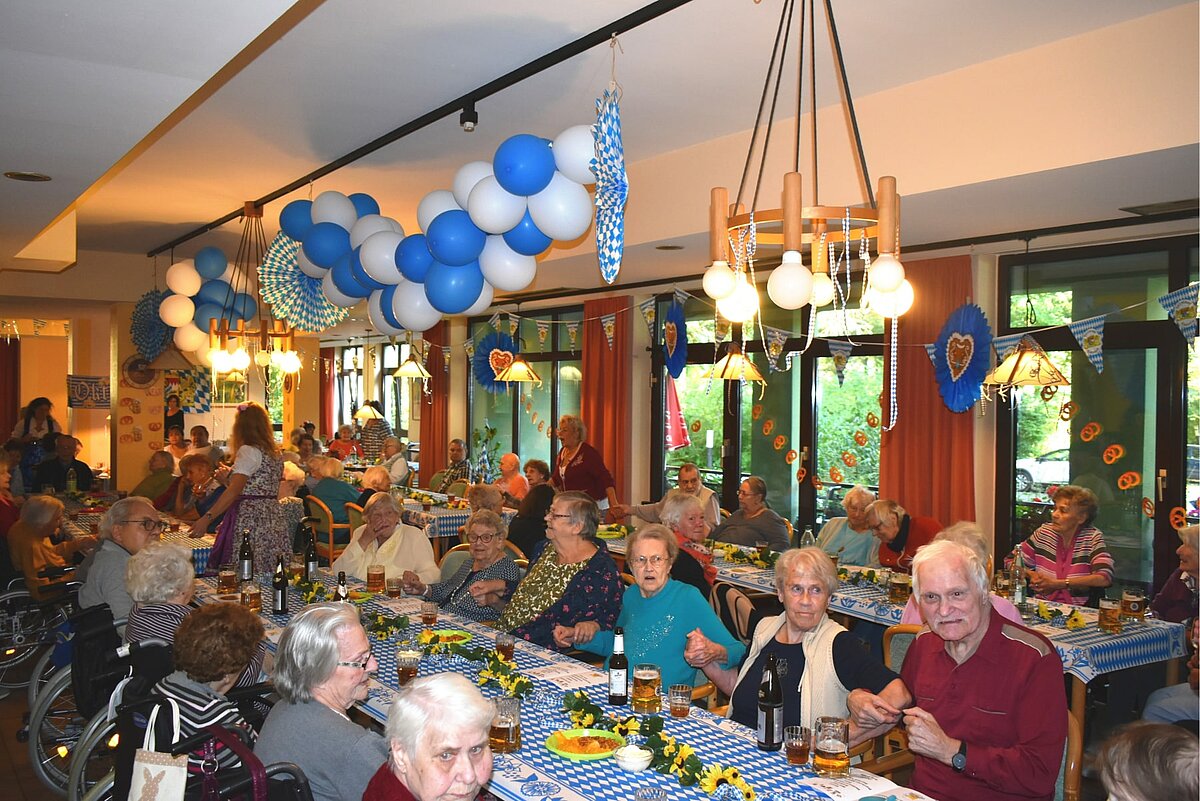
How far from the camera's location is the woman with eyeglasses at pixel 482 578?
4.66 m

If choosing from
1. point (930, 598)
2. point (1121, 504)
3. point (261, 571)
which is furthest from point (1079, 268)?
point (261, 571)

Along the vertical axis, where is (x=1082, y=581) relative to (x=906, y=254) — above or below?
below

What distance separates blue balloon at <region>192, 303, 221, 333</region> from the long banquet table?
531 centimetres

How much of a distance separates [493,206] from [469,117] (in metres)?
0.86

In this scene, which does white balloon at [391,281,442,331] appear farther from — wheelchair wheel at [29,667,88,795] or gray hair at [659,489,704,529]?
wheelchair wheel at [29,667,88,795]

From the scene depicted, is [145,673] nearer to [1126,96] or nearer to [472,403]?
[1126,96]

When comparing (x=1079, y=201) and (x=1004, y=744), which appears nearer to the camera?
(x=1004, y=744)

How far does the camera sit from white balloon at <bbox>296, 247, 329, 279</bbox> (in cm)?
619

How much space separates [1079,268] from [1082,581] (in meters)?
2.60

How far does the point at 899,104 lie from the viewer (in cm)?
478

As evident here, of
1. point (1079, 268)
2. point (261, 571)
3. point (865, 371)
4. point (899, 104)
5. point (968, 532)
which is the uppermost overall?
point (899, 104)

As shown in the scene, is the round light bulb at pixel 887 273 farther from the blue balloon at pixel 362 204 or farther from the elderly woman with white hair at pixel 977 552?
the blue balloon at pixel 362 204

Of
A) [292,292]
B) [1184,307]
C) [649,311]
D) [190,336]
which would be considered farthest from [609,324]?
[1184,307]

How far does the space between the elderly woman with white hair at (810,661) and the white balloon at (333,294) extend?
3.89 metres
